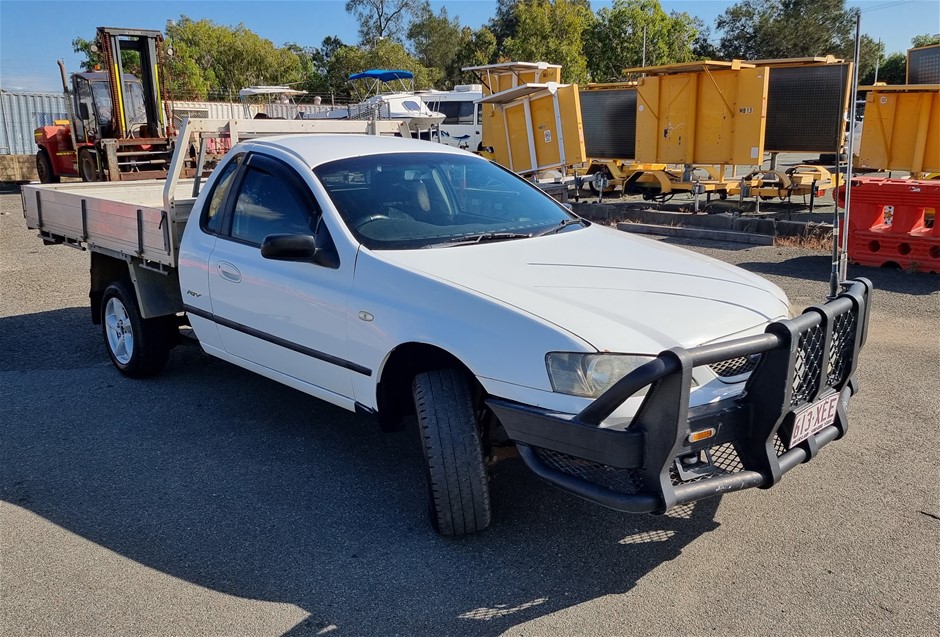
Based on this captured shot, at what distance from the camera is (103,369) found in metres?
6.23

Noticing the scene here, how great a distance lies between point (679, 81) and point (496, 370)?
12.3m

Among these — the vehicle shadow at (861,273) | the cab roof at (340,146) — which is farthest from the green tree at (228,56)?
the cab roof at (340,146)

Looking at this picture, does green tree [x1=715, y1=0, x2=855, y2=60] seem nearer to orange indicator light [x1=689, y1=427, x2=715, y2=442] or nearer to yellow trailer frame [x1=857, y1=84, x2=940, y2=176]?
yellow trailer frame [x1=857, y1=84, x2=940, y2=176]

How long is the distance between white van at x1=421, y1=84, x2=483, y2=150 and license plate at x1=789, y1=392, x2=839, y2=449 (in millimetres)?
16450

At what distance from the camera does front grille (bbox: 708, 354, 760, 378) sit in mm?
3283

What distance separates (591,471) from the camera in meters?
3.14

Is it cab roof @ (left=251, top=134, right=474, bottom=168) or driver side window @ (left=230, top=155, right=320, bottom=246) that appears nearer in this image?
driver side window @ (left=230, top=155, right=320, bottom=246)

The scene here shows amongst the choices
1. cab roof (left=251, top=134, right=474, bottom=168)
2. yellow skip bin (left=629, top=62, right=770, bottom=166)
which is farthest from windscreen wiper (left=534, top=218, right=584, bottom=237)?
yellow skip bin (left=629, top=62, right=770, bottom=166)

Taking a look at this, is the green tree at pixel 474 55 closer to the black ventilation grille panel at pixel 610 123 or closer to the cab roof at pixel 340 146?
the black ventilation grille panel at pixel 610 123

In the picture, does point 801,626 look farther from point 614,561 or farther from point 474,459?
point 474,459

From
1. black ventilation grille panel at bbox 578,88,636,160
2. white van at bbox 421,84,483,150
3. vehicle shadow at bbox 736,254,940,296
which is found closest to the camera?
vehicle shadow at bbox 736,254,940,296

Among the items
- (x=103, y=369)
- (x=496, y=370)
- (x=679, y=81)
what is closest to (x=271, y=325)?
(x=496, y=370)

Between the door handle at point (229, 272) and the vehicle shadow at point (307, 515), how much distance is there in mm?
977

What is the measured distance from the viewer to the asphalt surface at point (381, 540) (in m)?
3.05
